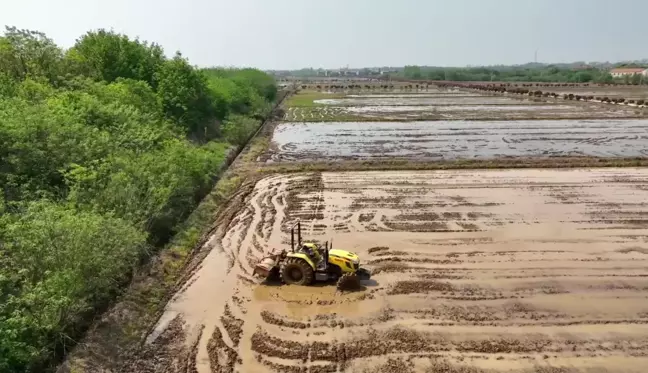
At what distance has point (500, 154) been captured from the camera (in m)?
32.2

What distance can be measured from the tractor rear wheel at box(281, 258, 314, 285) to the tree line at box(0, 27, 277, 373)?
4311mm

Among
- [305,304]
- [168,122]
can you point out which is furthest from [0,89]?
[305,304]

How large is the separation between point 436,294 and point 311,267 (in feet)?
12.0

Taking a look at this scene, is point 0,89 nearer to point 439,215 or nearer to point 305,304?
point 305,304

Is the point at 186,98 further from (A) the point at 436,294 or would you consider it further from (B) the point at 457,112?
(B) the point at 457,112

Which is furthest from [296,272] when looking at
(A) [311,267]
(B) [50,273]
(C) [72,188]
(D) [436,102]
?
→ (D) [436,102]

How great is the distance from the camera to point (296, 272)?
14.1m

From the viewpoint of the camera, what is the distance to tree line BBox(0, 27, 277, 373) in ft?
33.9

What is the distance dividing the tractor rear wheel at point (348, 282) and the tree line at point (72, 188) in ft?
19.5

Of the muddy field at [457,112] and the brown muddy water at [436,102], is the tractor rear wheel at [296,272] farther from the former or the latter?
the brown muddy water at [436,102]

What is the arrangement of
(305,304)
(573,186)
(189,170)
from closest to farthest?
(305,304) < (189,170) < (573,186)

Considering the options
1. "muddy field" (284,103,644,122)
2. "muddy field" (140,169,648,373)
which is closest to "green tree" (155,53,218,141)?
"muddy field" (284,103,644,122)

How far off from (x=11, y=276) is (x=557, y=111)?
5825cm

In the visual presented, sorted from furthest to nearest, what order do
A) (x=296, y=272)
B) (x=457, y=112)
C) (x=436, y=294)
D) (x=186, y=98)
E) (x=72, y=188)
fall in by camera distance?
(x=457, y=112) → (x=186, y=98) → (x=72, y=188) → (x=296, y=272) → (x=436, y=294)
